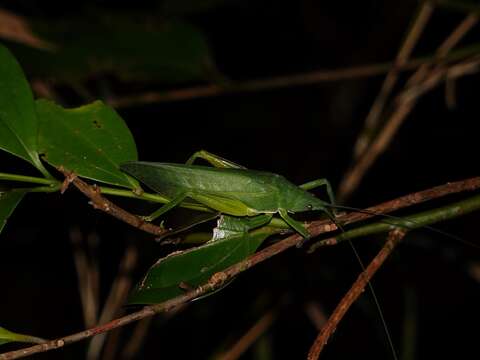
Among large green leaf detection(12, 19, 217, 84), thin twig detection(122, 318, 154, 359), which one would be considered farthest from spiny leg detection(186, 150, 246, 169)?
thin twig detection(122, 318, 154, 359)

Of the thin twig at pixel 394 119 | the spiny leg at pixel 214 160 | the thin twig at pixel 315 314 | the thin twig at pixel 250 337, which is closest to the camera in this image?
the spiny leg at pixel 214 160

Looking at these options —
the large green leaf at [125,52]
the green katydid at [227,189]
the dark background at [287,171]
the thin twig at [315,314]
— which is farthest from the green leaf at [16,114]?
the thin twig at [315,314]

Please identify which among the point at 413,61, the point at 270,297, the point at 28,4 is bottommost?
the point at 270,297

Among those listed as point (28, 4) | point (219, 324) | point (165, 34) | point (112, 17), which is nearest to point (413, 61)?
point (165, 34)

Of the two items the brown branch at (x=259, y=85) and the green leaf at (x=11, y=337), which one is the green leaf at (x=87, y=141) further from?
the brown branch at (x=259, y=85)

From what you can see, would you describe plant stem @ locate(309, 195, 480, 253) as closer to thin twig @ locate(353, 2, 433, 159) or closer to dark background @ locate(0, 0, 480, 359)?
dark background @ locate(0, 0, 480, 359)

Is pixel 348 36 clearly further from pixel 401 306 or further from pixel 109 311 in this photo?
pixel 109 311
